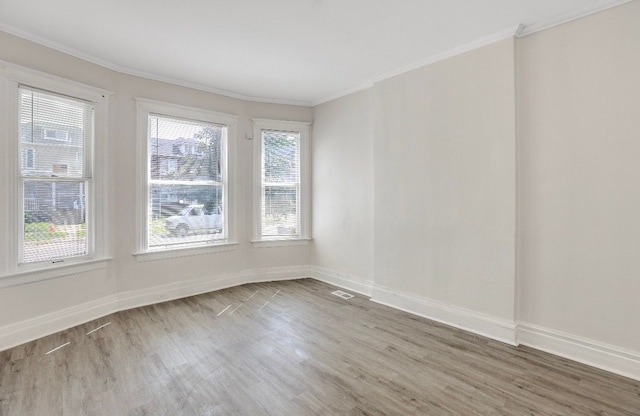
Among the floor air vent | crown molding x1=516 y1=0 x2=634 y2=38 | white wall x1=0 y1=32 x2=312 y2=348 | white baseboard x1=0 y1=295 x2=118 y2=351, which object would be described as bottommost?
the floor air vent

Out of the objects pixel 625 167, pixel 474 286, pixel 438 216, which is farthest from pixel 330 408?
pixel 625 167

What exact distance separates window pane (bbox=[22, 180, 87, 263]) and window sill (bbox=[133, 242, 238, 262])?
619 mm

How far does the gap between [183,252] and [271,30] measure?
9.51 feet

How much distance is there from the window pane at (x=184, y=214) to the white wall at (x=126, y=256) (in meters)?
0.25

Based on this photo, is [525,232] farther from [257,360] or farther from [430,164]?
[257,360]

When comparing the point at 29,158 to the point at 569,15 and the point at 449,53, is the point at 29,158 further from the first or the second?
the point at 569,15

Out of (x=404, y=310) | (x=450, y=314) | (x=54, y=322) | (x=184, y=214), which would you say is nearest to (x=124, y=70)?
(x=184, y=214)

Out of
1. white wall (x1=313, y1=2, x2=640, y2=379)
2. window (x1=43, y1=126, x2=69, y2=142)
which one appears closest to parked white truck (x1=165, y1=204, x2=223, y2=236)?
window (x1=43, y1=126, x2=69, y2=142)

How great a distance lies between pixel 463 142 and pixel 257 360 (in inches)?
111

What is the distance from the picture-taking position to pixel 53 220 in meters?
3.04

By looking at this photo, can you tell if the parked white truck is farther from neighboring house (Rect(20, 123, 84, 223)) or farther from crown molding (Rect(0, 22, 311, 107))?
crown molding (Rect(0, 22, 311, 107))

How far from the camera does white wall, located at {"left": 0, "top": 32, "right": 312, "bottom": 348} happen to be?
2848 mm

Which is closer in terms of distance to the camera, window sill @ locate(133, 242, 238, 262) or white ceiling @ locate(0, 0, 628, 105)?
white ceiling @ locate(0, 0, 628, 105)

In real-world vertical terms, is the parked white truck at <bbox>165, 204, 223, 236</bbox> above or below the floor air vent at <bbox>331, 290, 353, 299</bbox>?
above
